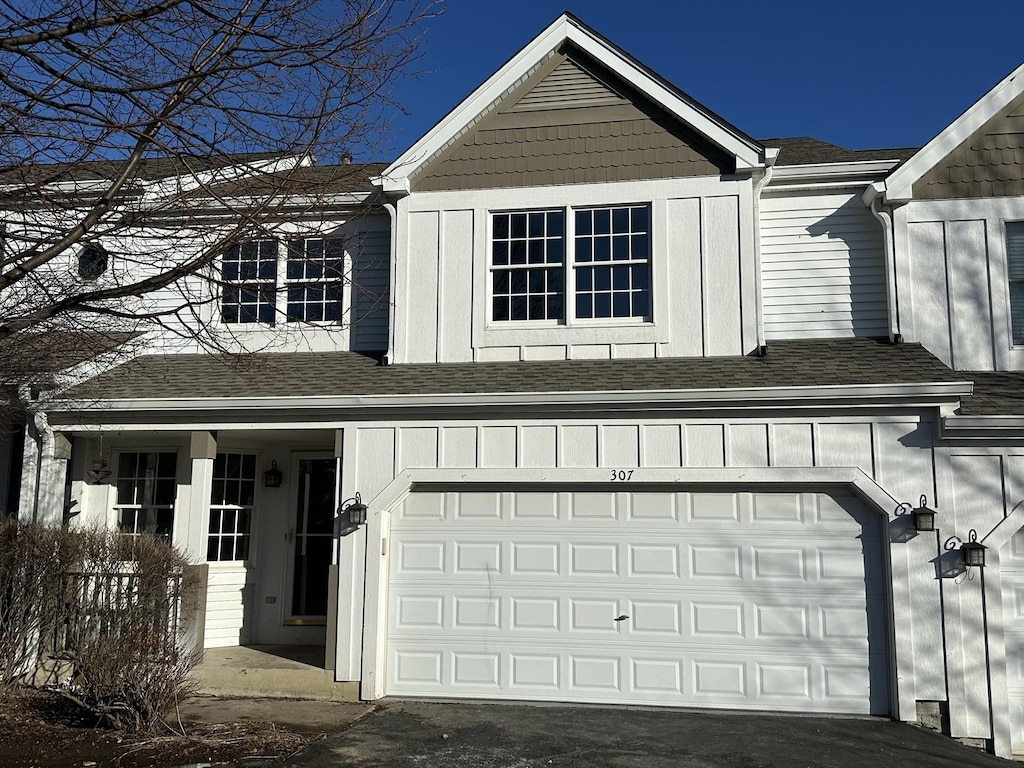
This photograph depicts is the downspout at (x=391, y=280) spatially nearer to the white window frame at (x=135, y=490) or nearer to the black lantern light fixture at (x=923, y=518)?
the white window frame at (x=135, y=490)

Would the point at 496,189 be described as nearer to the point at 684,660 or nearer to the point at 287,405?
the point at 287,405

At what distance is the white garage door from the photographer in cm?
920

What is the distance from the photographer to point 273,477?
1218 centimetres

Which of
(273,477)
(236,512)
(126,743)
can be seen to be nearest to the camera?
(126,743)

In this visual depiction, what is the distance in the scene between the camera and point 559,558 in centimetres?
979

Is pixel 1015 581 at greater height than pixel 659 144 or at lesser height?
lesser

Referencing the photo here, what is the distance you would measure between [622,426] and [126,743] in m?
5.53

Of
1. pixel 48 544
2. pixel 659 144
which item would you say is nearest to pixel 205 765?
pixel 48 544

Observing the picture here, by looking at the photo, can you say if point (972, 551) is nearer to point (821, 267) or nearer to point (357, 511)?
point (821, 267)

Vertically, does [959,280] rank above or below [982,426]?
above

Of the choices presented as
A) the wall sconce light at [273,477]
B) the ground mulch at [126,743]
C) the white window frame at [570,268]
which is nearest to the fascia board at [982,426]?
the white window frame at [570,268]

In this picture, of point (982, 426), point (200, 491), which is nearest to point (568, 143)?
point (982, 426)

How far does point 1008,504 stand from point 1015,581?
79 cm

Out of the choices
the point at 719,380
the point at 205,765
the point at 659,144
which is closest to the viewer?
the point at 205,765
